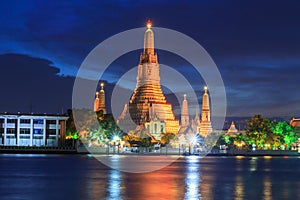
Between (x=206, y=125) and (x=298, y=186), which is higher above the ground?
(x=206, y=125)

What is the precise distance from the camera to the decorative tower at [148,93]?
138m

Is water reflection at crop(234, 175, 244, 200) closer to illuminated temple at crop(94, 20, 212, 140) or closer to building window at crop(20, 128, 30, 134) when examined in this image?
building window at crop(20, 128, 30, 134)

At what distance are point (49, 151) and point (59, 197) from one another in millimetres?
79120

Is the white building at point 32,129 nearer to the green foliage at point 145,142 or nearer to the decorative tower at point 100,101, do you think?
the green foliage at point 145,142

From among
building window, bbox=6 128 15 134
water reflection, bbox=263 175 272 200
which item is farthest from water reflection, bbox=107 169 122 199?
building window, bbox=6 128 15 134

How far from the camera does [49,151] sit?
348ft

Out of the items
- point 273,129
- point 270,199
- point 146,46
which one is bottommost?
point 270,199

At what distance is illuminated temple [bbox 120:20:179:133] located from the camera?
13800 cm

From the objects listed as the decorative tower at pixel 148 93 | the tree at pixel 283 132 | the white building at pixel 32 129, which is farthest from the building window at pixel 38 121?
the tree at pixel 283 132

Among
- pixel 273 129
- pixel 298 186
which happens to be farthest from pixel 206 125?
pixel 298 186

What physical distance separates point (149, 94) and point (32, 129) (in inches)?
1329

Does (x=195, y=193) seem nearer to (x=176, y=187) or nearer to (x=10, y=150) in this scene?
(x=176, y=187)

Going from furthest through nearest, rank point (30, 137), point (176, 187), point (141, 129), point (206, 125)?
point (206, 125), point (141, 129), point (30, 137), point (176, 187)

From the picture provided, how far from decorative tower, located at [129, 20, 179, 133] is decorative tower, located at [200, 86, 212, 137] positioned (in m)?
25.5
